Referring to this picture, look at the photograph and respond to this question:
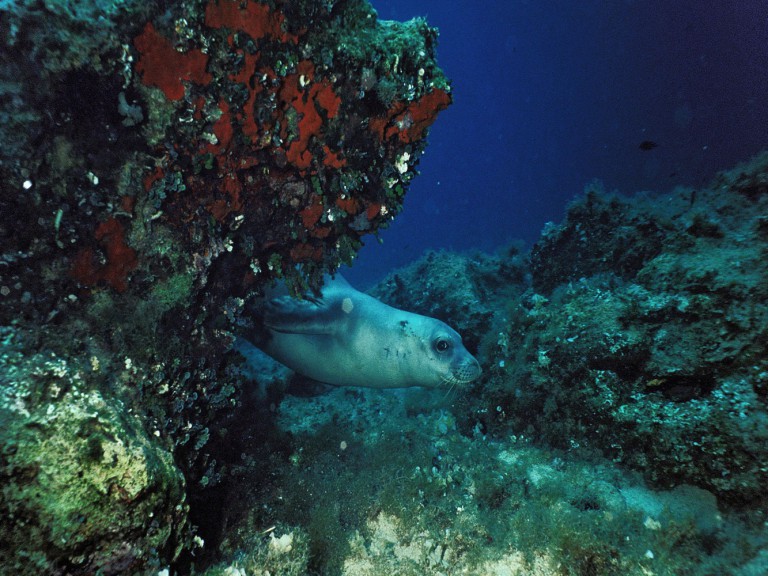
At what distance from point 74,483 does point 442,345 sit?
13.1ft

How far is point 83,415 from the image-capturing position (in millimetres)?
1878

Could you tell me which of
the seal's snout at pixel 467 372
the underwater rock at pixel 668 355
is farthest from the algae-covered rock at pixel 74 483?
the seal's snout at pixel 467 372

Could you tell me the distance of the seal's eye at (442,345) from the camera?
5.03 m

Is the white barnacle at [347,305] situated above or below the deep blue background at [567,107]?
below

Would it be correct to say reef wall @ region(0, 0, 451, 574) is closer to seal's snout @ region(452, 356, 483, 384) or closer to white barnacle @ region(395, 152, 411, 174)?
white barnacle @ region(395, 152, 411, 174)

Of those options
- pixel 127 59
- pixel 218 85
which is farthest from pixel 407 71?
pixel 127 59

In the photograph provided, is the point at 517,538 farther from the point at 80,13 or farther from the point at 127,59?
the point at 80,13

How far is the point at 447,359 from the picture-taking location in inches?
195

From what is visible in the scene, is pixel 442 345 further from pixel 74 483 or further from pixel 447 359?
pixel 74 483

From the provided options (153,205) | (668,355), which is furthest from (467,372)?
(153,205)

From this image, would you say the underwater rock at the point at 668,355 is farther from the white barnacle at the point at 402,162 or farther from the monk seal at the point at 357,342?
the white barnacle at the point at 402,162

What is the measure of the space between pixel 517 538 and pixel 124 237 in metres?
3.55

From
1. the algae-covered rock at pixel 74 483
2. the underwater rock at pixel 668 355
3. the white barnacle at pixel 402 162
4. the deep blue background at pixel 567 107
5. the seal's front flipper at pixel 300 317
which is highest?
the deep blue background at pixel 567 107

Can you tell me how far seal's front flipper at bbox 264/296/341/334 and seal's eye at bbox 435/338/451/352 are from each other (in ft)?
4.75
